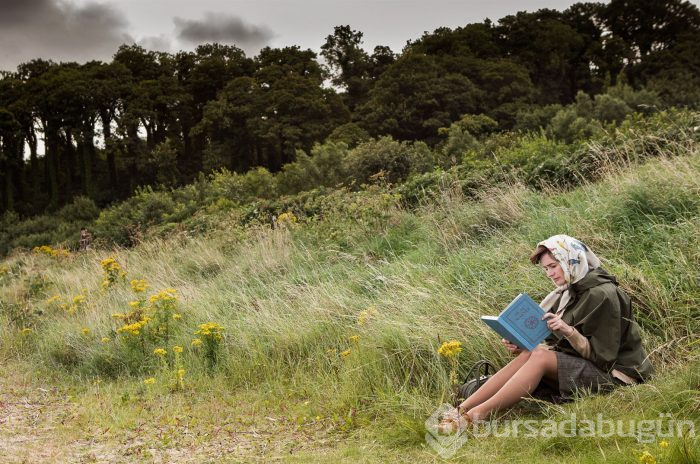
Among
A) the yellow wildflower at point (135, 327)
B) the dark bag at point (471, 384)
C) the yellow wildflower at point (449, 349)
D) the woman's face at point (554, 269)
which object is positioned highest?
the woman's face at point (554, 269)

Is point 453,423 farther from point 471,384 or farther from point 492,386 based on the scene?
point 471,384

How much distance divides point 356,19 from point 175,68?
12.1 m

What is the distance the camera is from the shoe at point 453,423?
12.8ft

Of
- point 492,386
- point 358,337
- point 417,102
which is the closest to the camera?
point 492,386

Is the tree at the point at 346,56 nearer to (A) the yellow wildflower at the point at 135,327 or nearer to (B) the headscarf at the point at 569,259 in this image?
(A) the yellow wildflower at the point at 135,327

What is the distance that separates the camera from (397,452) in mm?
3906

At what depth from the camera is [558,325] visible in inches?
154

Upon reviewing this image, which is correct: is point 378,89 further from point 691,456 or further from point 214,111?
point 691,456

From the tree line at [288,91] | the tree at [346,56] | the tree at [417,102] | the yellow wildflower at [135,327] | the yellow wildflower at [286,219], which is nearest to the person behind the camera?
the yellow wildflower at [135,327]

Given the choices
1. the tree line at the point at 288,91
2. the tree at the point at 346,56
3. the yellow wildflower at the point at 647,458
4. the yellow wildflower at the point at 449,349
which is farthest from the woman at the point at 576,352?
the tree at the point at 346,56
